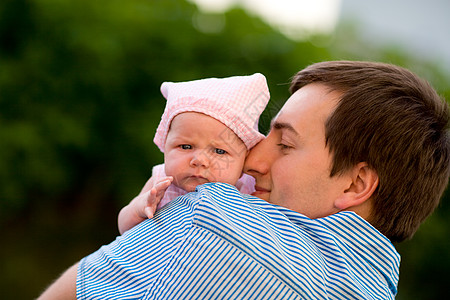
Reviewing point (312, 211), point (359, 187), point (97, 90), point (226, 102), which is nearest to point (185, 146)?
point (226, 102)

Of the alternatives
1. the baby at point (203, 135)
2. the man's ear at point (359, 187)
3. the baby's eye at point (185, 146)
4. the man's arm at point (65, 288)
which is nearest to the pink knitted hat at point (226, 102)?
the baby at point (203, 135)

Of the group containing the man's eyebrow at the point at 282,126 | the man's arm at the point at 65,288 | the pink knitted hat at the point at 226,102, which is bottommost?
the man's arm at the point at 65,288

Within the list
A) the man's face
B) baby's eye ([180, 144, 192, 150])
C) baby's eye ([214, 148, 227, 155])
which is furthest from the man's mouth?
baby's eye ([180, 144, 192, 150])

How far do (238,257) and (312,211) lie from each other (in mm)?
512

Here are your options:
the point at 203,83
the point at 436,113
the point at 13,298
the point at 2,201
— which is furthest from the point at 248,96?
the point at 13,298

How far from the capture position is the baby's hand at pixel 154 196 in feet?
5.95

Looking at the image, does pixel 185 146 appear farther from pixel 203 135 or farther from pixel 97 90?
pixel 97 90

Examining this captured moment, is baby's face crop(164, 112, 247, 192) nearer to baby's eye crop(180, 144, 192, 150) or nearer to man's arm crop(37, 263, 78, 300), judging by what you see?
baby's eye crop(180, 144, 192, 150)

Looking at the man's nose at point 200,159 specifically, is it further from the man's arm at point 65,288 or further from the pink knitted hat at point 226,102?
the man's arm at point 65,288

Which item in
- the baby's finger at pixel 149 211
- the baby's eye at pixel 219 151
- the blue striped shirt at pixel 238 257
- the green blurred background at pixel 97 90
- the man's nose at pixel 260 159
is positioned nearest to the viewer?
the blue striped shirt at pixel 238 257

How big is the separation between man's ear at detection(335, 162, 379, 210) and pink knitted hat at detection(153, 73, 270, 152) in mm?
371

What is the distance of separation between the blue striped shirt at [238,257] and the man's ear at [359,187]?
0.20m

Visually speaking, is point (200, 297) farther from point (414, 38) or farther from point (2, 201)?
point (414, 38)

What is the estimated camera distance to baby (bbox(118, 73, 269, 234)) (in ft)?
6.17
